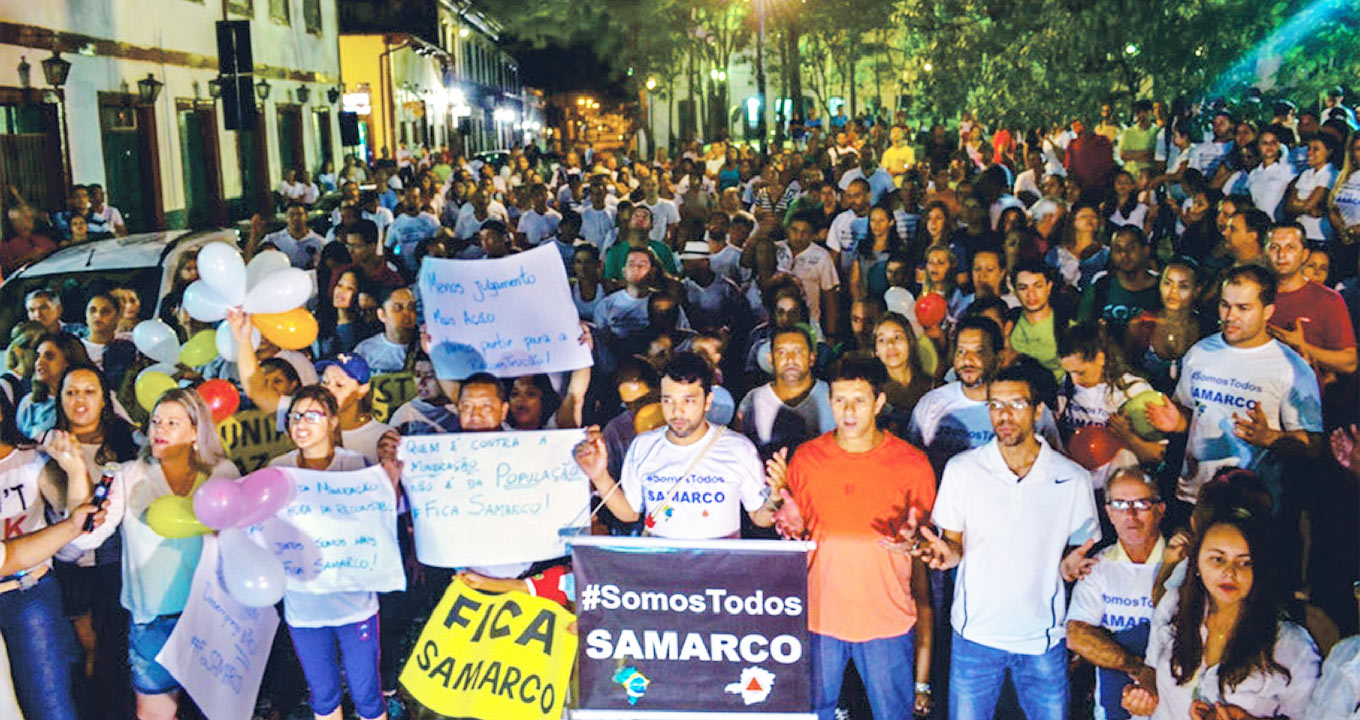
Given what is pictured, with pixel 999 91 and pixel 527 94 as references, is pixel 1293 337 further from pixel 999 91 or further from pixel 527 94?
pixel 527 94

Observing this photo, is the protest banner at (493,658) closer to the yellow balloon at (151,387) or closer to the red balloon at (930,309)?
the yellow balloon at (151,387)

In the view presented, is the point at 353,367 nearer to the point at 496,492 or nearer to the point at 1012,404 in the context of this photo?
the point at 496,492

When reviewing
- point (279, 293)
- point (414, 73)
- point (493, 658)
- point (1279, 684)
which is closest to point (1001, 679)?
point (1279, 684)

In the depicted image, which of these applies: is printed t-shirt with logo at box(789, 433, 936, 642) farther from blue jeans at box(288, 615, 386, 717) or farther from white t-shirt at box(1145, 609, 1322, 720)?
blue jeans at box(288, 615, 386, 717)

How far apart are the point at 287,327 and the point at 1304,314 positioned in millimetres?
5391

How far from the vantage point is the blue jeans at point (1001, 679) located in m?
4.75

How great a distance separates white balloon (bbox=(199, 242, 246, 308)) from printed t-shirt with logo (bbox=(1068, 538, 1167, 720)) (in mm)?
4303

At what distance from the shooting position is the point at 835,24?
41781 millimetres

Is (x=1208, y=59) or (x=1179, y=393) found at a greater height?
(x=1208, y=59)

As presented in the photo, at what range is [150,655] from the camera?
17.2ft

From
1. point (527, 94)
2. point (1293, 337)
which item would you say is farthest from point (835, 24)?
point (527, 94)

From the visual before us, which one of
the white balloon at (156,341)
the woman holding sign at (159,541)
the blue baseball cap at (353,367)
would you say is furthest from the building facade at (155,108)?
the woman holding sign at (159,541)

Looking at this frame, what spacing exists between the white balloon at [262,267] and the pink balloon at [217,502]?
1.80 m

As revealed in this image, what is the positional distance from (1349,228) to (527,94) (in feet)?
278
